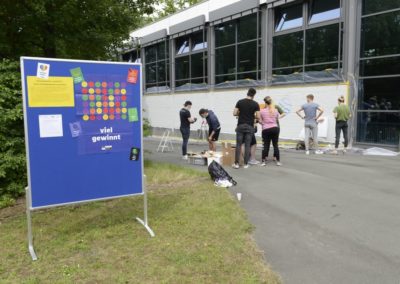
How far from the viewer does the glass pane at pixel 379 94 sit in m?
11.8

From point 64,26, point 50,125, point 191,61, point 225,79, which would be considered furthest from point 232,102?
point 50,125

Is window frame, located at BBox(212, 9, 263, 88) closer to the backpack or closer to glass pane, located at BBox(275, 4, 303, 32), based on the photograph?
glass pane, located at BBox(275, 4, 303, 32)

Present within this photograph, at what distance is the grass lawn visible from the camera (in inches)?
145

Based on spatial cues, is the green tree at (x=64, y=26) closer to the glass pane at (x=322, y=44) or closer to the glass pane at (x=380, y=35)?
the glass pane at (x=322, y=44)

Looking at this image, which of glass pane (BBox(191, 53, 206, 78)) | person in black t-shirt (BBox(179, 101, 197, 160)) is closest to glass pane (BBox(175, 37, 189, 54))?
glass pane (BBox(191, 53, 206, 78))

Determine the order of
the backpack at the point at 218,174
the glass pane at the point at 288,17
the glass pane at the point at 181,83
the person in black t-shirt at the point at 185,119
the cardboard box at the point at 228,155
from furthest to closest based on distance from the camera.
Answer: the glass pane at the point at 181,83
the glass pane at the point at 288,17
the person in black t-shirt at the point at 185,119
the cardboard box at the point at 228,155
the backpack at the point at 218,174

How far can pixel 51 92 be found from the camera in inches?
164

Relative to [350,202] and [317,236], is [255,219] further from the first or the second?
[350,202]

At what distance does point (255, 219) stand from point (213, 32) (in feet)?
49.0

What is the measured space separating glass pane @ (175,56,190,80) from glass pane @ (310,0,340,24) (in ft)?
28.2

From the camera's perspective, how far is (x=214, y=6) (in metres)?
18.5

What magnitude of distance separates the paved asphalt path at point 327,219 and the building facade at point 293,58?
3.96m

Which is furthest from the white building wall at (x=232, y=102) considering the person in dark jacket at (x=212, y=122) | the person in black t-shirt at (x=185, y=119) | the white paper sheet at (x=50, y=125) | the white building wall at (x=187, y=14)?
the white paper sheet at (x=50, y=125)

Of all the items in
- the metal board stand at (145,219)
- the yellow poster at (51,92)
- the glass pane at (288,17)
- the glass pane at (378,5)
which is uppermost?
the glass pane at (288,17)
